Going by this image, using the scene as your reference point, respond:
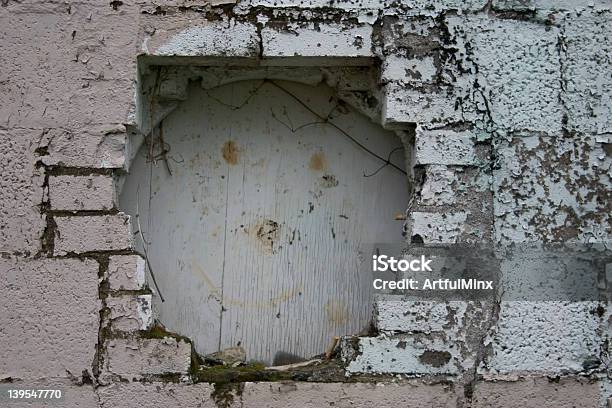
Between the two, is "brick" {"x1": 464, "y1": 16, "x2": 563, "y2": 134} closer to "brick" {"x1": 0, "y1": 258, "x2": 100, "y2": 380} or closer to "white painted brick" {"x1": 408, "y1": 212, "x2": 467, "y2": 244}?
"white painted brick" {"x1": 408, "y1": 212, "x2": 467, "y2": 244}

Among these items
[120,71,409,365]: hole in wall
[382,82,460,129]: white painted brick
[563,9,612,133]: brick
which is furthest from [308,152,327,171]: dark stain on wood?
[563,9,612,133]: brick

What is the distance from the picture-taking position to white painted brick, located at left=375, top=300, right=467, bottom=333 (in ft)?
10.8

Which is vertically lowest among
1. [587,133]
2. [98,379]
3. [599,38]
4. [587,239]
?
[98,379]

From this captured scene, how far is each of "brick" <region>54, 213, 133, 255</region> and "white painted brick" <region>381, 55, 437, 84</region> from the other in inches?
49.0

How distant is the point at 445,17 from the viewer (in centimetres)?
342

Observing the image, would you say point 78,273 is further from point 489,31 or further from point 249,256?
point 489,31

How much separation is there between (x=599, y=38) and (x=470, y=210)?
896mm

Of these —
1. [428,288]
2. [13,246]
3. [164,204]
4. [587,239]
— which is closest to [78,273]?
[13,246]

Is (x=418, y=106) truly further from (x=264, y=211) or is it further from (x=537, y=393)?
(x=537, y=393)

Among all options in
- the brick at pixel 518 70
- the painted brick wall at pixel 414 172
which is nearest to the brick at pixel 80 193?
the painted brick wall at pixel 414 172

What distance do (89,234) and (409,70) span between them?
145 cm

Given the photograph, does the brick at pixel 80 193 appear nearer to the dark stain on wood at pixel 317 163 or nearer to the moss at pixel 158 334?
the moss at pixel 158 334

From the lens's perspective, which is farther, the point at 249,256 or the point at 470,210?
the point at 249,256

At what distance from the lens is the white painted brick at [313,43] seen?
339 cm
